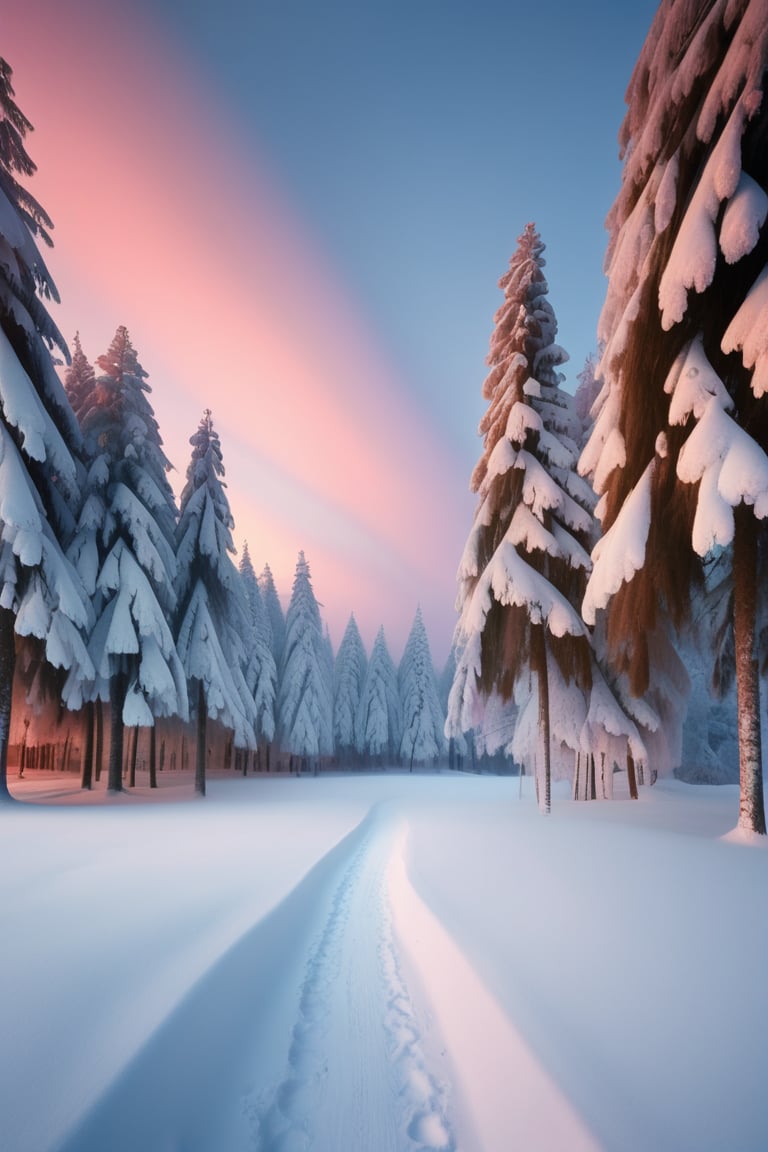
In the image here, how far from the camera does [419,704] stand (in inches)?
1789

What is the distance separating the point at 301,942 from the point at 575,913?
2332mm

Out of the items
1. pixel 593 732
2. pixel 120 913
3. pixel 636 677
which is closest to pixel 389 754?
pixel 593 732

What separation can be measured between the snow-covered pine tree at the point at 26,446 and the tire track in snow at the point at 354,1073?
10683 millimetres

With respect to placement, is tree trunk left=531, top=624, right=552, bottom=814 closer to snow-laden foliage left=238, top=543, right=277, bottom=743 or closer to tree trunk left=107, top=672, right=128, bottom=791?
tree trunk left=107, top=672, right=128, bottom=791

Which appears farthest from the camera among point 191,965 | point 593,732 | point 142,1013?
point 593,732

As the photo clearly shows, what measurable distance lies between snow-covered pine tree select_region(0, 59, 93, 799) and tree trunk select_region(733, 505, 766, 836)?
1327 cm

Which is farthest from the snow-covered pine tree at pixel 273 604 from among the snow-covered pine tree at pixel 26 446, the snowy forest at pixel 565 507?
the snow-covered pine tree at pixel 26 446

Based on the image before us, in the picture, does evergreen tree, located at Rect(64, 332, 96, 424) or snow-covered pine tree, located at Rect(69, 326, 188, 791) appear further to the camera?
evergreen tree, located at Rect(64, 332, 96, 424)

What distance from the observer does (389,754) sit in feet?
165

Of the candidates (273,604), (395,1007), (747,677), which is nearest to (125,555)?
(395,1007)

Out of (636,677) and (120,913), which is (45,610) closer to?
(120,913)

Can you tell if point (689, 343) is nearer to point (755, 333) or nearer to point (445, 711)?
point (755, 333)

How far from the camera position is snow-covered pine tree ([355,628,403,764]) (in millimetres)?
43688

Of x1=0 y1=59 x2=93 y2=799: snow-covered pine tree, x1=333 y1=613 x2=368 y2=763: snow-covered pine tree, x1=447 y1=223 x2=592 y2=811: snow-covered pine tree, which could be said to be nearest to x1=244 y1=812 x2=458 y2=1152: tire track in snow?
x1=447 y1=223 x2=592 y2=811: snow-covered pine tree
